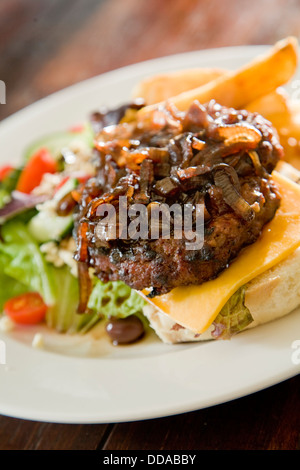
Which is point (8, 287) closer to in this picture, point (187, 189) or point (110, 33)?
point (187, 189)

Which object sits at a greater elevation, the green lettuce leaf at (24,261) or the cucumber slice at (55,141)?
the cucumber slice at (55,141)

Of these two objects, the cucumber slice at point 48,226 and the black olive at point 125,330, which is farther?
the cucumber slice at point 48,226

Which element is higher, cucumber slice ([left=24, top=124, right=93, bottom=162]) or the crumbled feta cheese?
cucumber slice ([left=24, top=124, right=93, bottom=162])

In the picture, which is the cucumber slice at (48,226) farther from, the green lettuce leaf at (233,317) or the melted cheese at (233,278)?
the green lettuce leaf at (233,317)

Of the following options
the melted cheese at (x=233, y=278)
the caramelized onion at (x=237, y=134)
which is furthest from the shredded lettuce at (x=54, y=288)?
the caramelized onion at (x=237, y=134)

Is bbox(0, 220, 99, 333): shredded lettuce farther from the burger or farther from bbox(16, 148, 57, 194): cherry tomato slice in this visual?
the burger

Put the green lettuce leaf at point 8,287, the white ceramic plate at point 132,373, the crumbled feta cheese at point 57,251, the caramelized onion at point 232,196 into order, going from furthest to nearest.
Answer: the green lettuce leaf at point 8,287 → the crumbled feta cheese at point 57,251 → the caramelized onion at point 232,196 → the white ceramic plate at point 132,373

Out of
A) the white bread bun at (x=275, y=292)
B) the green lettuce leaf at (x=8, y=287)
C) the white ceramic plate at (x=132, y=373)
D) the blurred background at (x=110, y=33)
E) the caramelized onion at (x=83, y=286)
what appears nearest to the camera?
the white ceramic plate at (x=132, y=373)

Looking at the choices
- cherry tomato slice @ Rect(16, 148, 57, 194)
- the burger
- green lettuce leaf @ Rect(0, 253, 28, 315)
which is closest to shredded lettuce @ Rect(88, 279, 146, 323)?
the burger
